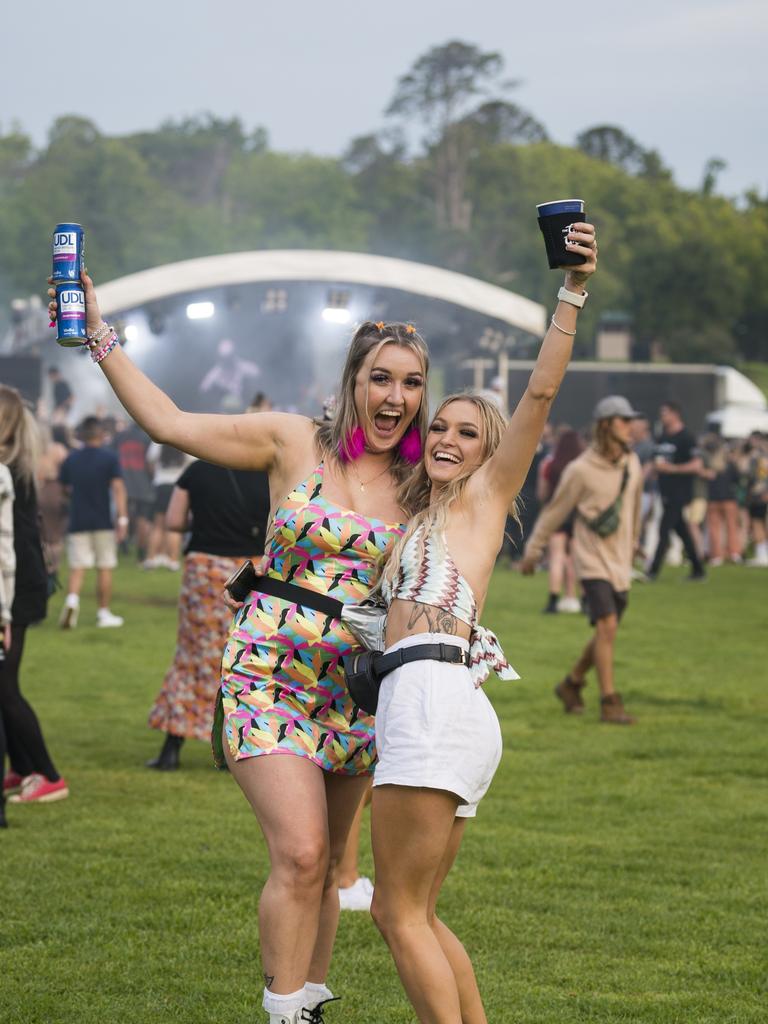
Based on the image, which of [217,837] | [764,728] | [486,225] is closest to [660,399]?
[764,728]

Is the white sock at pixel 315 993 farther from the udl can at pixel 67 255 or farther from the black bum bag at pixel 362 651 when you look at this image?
the udl can at pixel 67 255

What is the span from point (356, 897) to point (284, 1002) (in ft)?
7.04

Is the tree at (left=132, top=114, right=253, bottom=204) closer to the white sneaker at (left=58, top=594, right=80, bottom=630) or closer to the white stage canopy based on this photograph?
the white stage canopy

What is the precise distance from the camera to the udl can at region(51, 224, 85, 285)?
4.07m

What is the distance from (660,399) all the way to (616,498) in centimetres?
3139

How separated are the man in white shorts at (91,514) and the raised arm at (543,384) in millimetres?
11581

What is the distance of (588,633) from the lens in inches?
595

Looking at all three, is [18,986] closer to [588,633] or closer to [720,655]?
[720,655]

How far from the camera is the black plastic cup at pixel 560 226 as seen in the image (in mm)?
3697

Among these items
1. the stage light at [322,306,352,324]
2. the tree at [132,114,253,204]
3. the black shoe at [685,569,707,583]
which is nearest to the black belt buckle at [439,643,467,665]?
the black shoe at [685,569,707,583]

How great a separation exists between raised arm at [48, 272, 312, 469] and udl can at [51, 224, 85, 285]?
0.18 feet

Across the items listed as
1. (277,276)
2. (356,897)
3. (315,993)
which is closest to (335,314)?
(277,276)

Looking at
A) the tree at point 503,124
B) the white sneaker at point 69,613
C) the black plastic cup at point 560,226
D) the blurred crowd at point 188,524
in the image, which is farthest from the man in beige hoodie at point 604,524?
the tree at point 503,124

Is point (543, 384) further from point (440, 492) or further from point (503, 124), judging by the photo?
point (503, 124)
